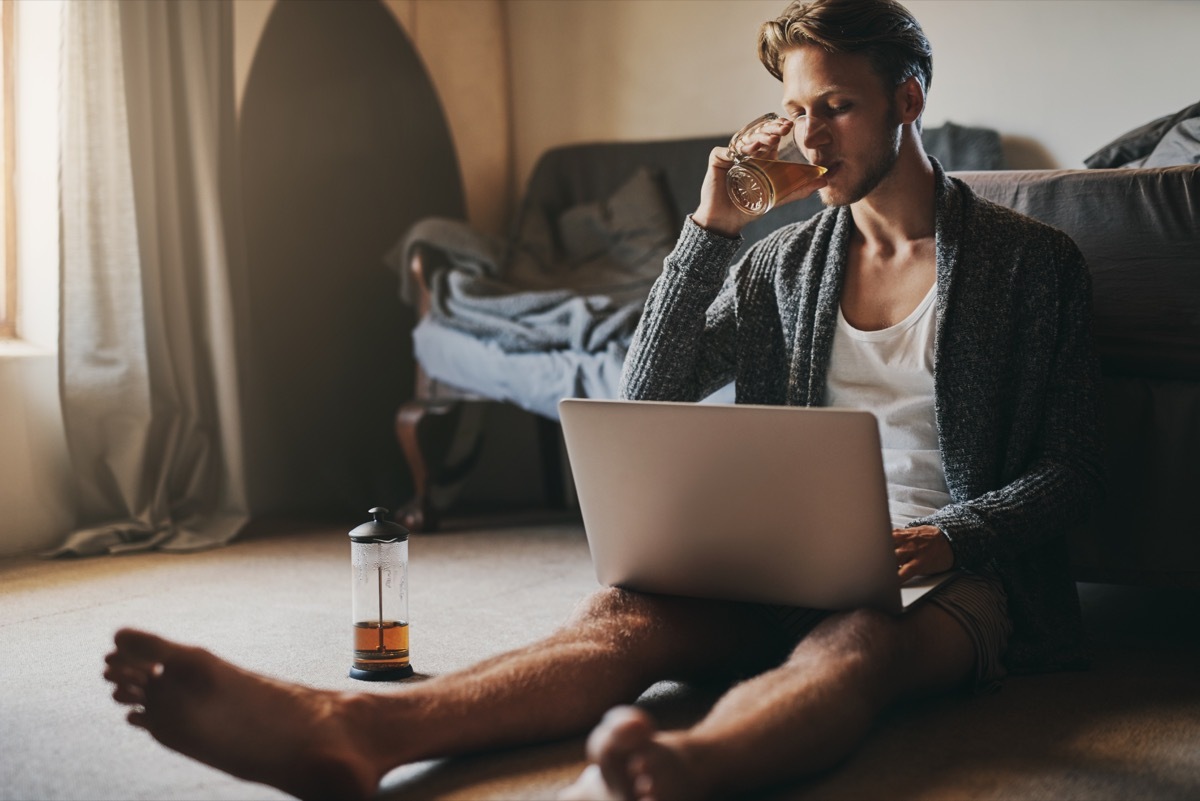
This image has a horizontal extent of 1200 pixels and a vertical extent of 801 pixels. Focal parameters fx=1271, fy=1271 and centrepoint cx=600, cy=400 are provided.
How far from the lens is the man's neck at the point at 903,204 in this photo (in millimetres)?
1622

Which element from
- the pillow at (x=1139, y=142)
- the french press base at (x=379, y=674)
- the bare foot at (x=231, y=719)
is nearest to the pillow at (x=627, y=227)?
the pillow at (x=1139, y=142)

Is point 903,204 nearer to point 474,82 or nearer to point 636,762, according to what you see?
point 636,762

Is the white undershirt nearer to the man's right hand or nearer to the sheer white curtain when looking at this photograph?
the man's right hand

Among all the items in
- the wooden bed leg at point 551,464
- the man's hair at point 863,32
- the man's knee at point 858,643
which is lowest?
the wooden bed leg at point 551,464

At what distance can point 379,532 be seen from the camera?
1666 mm

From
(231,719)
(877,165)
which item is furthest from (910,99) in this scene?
(231,719)

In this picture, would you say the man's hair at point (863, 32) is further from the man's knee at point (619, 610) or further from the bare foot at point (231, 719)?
the bare foot at point (231, 719)

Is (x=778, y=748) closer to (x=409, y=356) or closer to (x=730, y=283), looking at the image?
(x=730, y=283)

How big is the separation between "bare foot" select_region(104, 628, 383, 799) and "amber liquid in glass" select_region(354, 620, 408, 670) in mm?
565

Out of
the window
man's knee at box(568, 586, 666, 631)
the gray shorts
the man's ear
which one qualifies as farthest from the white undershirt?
the window

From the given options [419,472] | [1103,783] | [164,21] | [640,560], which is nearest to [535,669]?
[640,560]

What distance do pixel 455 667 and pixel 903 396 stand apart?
2.29 feet

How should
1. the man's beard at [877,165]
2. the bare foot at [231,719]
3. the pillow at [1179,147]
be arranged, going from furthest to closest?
the pillow at [1179,147], the man's beard at [877,165], the bare foot at [231,719]

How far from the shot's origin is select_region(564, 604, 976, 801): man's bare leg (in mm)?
949
